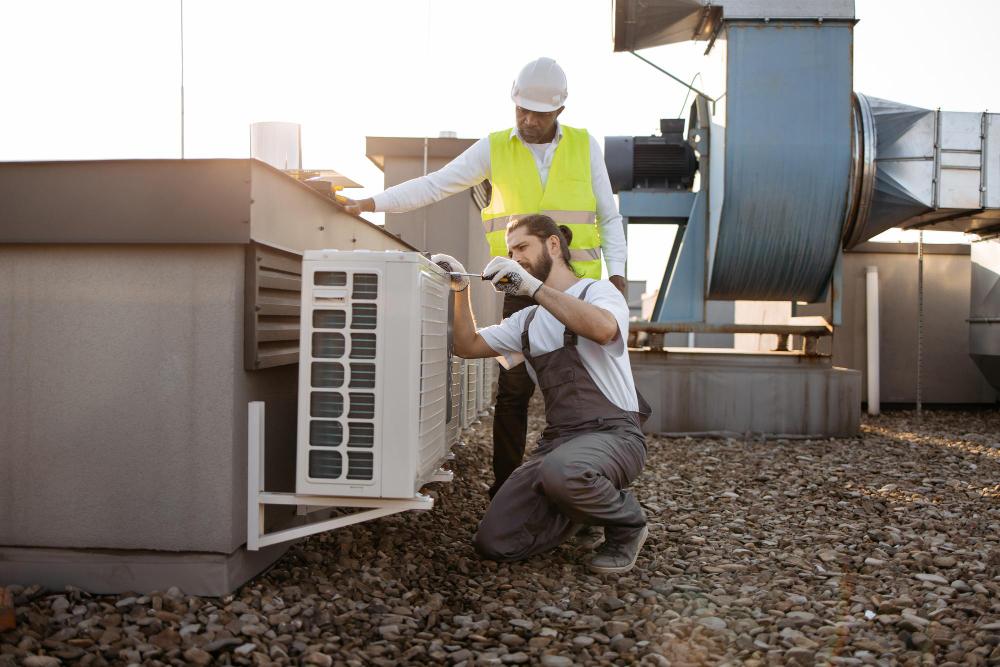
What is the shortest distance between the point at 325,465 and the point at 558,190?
154cm

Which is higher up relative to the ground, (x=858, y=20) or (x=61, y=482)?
(x=858, y=20)

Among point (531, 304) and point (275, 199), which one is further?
point (531, 304)

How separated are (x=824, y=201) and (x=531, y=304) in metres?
3.88

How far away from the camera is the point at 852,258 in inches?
333

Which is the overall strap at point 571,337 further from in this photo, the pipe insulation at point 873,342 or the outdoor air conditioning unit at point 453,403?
the pipe insulation at point 873,342

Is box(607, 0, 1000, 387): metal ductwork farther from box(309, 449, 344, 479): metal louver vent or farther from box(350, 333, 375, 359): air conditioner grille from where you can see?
box(309, 449, 344, 479): metal louver vent

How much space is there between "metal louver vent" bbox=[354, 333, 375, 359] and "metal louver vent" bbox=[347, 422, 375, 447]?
202 millimetres

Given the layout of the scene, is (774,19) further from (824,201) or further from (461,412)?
(461,412)

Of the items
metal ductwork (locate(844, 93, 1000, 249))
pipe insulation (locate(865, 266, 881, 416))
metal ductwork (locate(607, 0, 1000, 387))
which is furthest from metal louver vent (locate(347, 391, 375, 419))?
pipe insulation (locate(865, 266, 881, 416))

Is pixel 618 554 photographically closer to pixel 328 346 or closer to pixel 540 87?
pixel 328 346

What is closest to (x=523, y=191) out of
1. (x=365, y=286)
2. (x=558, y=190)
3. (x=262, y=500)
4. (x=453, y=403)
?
(x=558, y=190)

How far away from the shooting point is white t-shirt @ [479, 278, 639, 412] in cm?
307

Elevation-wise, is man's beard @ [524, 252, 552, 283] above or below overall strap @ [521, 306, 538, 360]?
above

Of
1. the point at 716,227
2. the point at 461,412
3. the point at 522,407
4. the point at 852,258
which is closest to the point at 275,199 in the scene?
the point at 522,407
